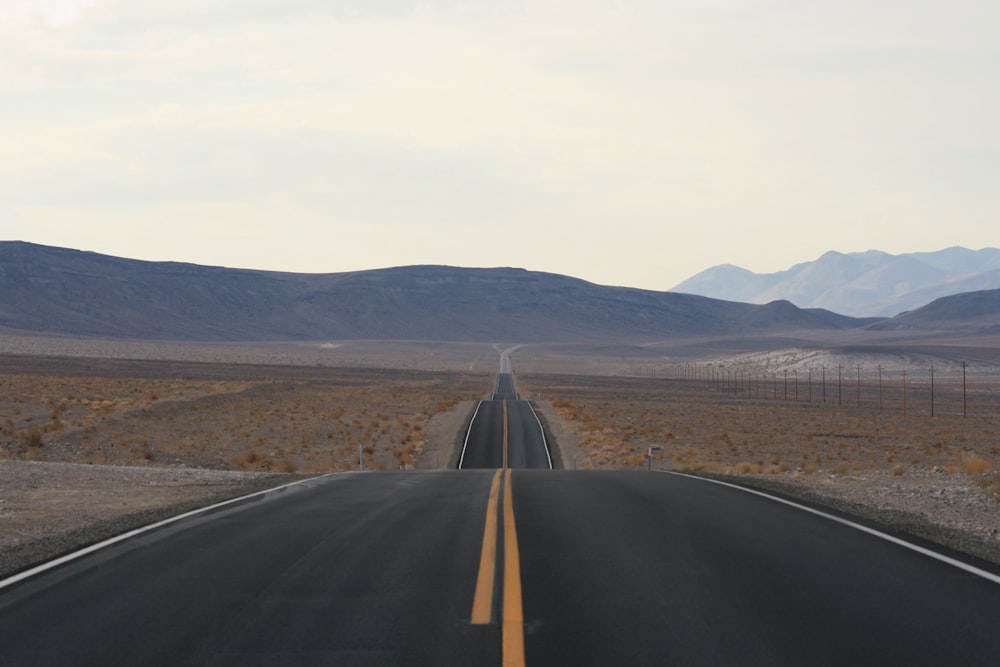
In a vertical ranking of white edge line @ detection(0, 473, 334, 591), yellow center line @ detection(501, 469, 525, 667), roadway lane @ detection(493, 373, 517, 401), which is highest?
yellow center line @ detection(501, 469, 525, 667)

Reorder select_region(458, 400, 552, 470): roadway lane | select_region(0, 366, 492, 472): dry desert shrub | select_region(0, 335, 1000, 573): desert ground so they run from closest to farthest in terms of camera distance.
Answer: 1. select_region(0, 335, 1000, 573): desert ground
2. select_region(0, 366, 492, 472): dry desert shrub
3. select_region(458, 400, 552, 470): roadway lane

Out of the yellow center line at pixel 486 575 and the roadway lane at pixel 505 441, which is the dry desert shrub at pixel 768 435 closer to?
the roadway lane at pixel 505 441

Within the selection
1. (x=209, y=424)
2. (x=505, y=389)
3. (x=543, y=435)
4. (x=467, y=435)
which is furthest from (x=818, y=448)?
(x=505, y=389)

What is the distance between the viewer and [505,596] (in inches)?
324

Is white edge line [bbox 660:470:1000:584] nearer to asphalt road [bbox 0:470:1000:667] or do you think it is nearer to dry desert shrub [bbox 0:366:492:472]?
asphalt road [bbox 0:470:1000:667]

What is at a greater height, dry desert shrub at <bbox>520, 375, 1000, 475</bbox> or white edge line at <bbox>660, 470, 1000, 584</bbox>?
white edge line at <bbox>660, 470, 1000, 584</bbox>

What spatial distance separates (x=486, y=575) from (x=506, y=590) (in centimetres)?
65

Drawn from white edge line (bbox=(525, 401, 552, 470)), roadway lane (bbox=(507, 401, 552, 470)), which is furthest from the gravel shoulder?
white edge line (bbox=(525, 401, 552, 470))

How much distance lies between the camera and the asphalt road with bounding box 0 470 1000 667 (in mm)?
6730

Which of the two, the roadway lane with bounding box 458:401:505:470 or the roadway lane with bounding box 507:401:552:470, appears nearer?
the roadway lane with bounding box 458:401:505:470

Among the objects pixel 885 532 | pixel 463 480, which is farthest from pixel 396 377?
pixel 885 532

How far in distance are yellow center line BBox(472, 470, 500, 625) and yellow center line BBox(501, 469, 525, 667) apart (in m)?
0.11

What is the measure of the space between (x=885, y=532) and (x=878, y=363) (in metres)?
172

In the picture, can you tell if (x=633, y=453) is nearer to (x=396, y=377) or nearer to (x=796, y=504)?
(x=796, y=504)
